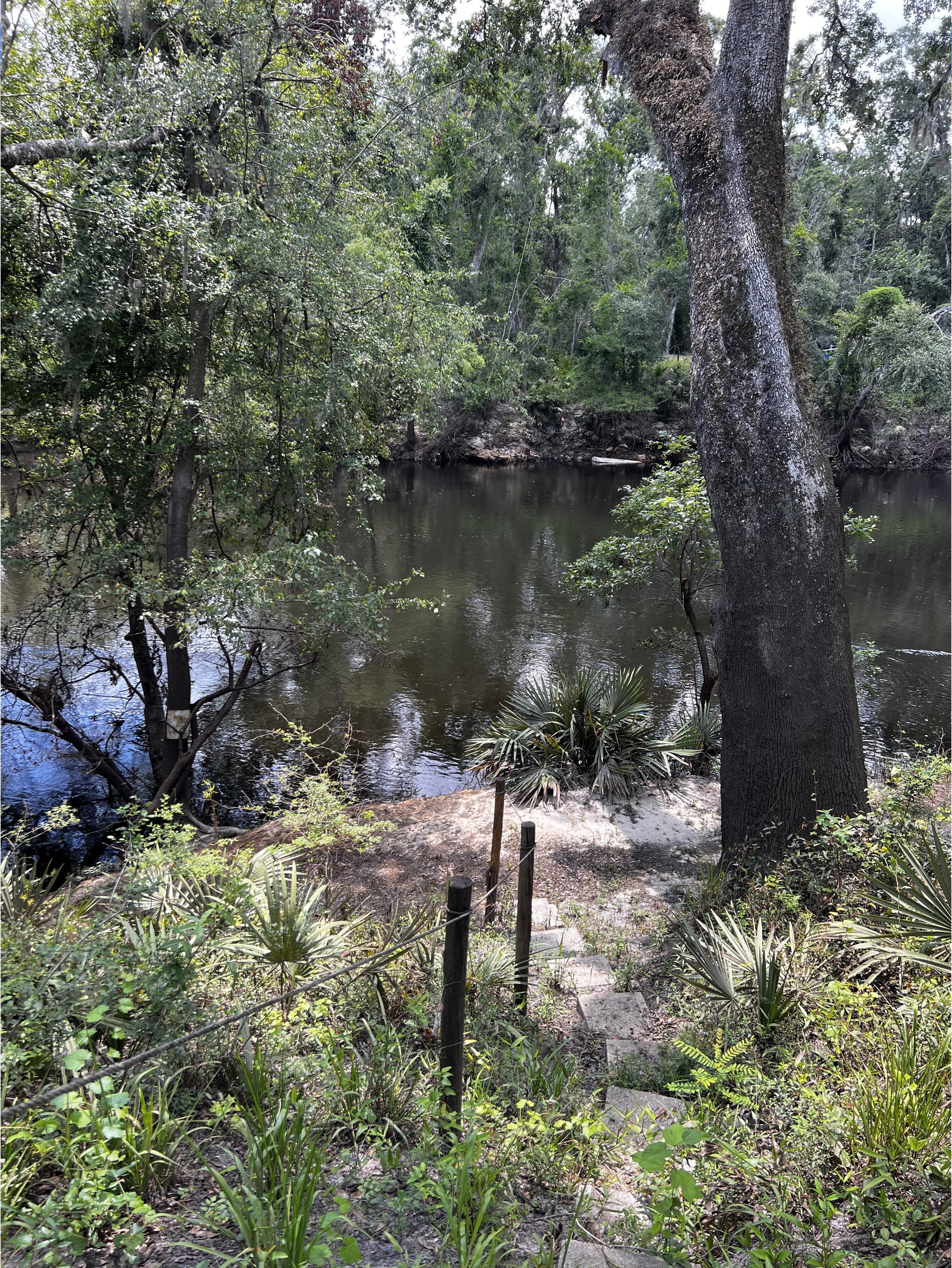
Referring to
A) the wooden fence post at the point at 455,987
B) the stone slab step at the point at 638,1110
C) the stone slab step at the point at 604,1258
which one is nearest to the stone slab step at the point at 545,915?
the stone slab step at the point at 638,1110

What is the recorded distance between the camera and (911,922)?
3967 mm

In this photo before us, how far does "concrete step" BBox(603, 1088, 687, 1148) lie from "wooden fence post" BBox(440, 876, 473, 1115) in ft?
A: 2.06

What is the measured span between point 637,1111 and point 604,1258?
2.76 feet

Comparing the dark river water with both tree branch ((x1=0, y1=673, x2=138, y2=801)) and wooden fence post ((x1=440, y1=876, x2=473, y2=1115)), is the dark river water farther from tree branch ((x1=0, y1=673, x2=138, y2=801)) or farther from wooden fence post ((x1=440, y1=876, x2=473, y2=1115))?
wooden fence post ((x1=440, y1=876, x2=473, y2=1115))

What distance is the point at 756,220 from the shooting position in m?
5.42

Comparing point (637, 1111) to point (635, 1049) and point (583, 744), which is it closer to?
point (635, 1049)

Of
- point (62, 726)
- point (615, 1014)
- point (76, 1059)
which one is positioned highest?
point (76, 1059)

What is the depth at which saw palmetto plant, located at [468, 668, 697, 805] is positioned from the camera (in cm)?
866

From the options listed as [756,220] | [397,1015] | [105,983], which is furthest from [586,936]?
[756,220]

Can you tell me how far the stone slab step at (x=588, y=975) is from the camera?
470 centimetres

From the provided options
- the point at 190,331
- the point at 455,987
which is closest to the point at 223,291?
the point at 190,331

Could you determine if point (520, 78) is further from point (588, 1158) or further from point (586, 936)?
point (588, 1158)

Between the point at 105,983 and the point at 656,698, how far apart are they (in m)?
10.7

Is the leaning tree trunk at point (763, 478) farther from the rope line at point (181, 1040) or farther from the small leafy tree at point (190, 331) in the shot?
the small leafy tree at point (190, 331)
